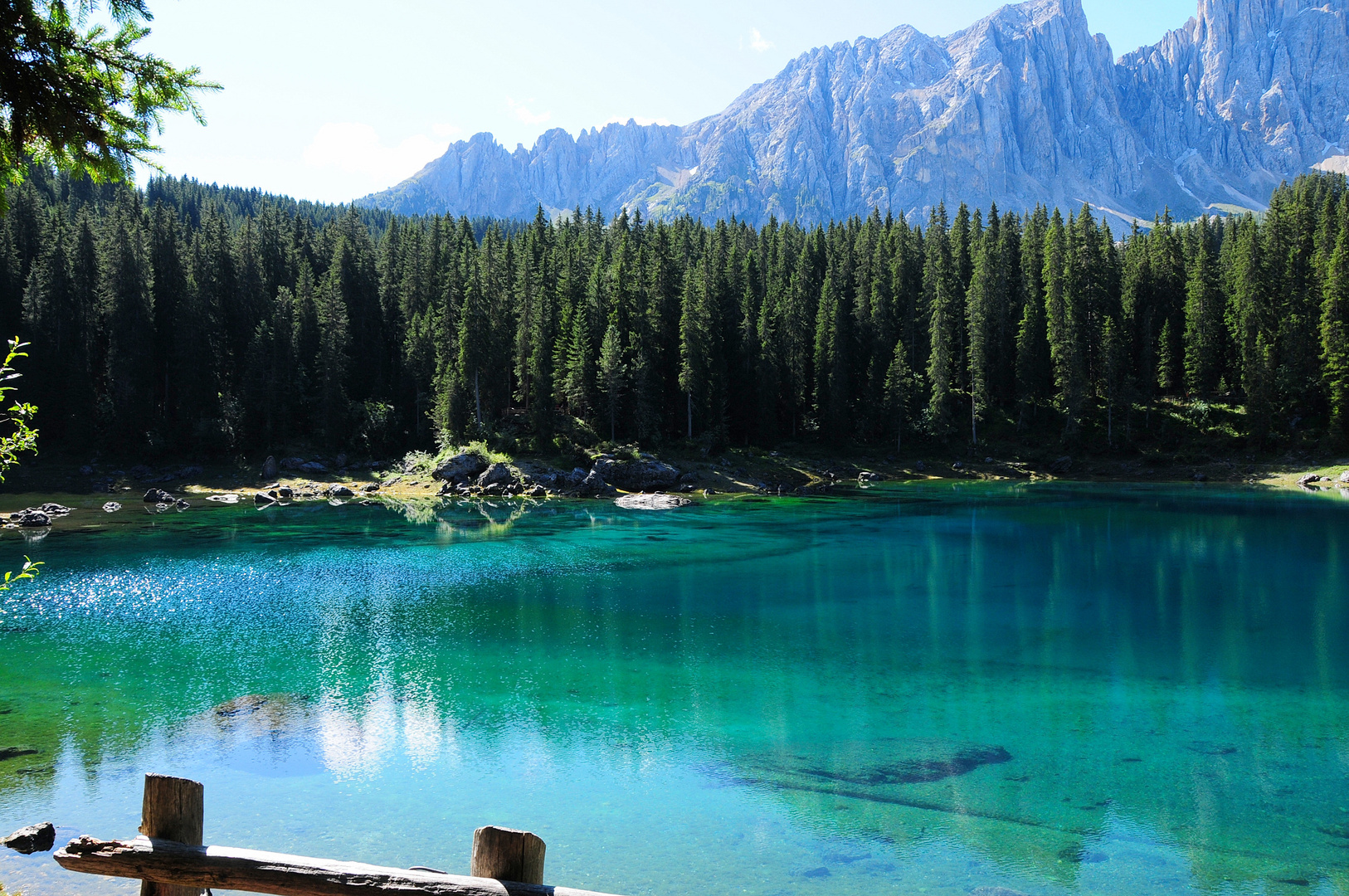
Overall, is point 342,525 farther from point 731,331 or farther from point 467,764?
point 731,331

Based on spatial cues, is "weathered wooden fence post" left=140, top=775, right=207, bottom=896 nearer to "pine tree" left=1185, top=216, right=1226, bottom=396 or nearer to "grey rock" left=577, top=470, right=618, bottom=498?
"grey rock" left=577, top=470, right=618, bottom=498

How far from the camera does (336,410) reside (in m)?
76.7

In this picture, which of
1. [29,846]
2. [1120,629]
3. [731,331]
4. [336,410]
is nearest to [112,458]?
[336,410]

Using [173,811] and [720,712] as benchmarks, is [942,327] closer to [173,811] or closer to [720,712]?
[720,712]

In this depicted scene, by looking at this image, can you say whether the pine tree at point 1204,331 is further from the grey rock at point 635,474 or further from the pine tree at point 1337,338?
the grey rock at point 635,474

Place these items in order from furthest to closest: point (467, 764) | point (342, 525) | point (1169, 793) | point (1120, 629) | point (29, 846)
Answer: point (342, 525), point (1120, 629), point (467, 764), point (1169, 793), point (29, 846)

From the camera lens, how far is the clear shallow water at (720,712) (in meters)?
12.9

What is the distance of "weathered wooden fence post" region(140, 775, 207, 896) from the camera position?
5.82 metres

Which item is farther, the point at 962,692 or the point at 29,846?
the point at 962,692

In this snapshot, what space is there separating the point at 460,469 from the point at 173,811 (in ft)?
216

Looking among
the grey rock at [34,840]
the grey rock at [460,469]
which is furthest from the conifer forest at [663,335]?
the grey rock at [34,840]

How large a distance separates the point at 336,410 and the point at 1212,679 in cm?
7371

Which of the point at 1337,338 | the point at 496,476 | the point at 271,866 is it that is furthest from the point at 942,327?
the point at 271,866

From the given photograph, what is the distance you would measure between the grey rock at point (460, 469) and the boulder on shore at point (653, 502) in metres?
14.9
